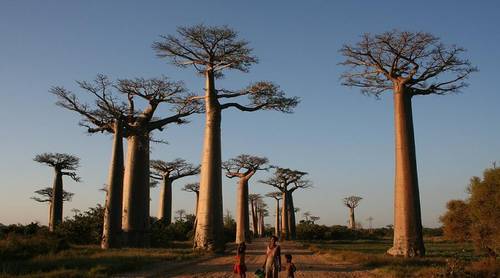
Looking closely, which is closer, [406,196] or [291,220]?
[406,196]

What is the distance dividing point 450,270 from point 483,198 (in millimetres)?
5799

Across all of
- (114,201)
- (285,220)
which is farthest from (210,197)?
(285,220)

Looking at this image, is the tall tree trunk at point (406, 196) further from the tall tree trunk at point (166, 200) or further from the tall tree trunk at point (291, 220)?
the tall tree trunk at point (291, 220)

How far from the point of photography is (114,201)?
2258 centimetres

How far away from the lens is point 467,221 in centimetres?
2133

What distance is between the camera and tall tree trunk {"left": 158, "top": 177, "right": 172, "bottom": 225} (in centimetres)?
4506

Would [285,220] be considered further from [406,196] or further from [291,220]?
[406,196]

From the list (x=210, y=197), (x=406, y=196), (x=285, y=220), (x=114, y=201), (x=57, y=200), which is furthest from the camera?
(x=285, y=220)

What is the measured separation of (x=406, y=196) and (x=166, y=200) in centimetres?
2986

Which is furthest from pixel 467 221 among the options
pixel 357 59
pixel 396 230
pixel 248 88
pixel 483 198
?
pixel 248 88

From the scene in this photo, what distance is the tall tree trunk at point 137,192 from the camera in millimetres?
25516

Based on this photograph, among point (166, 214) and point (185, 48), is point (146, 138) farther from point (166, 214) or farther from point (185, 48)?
point (166, 214)

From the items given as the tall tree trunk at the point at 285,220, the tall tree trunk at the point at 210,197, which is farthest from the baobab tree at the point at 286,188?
the tall tree trunk at the point at 210,197

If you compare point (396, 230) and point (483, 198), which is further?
point (396, 230)
